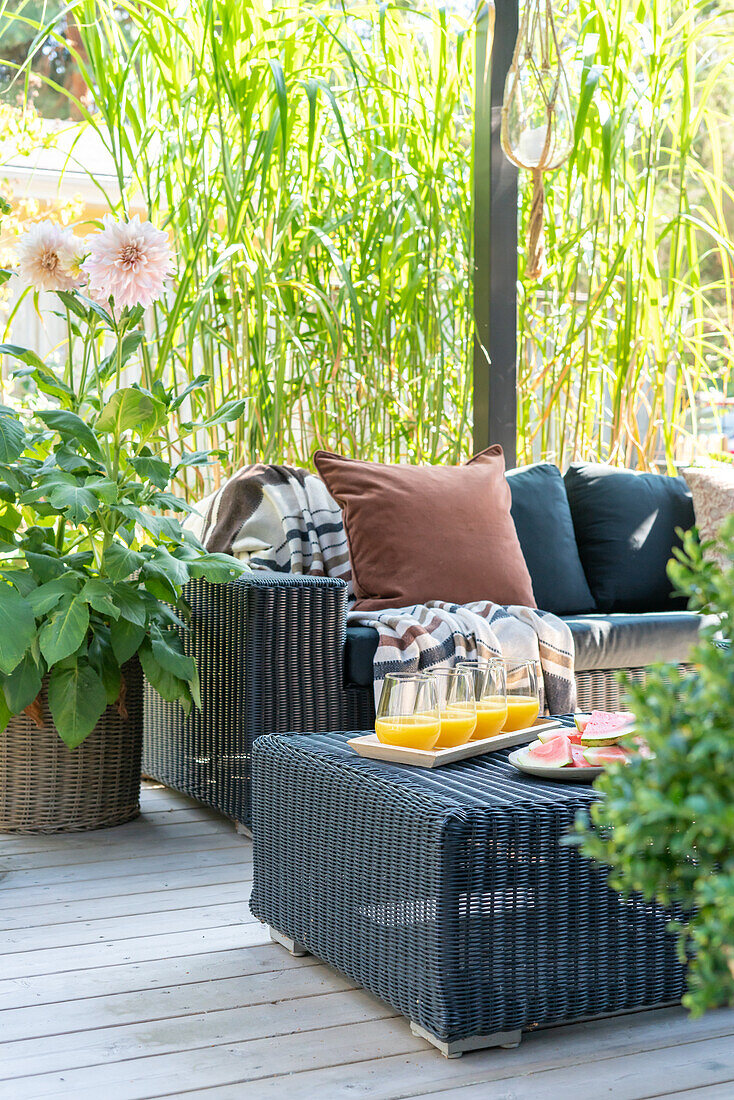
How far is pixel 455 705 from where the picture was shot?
5.83ft

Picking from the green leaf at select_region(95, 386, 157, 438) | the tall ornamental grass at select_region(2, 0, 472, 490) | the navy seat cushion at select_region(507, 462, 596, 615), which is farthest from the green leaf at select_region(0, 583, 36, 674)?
the navy seat cushion at select_region(507, 462, 596, 615)

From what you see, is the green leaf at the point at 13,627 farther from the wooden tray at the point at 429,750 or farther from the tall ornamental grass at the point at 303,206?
the tall ornamental grass at the point at 303,206

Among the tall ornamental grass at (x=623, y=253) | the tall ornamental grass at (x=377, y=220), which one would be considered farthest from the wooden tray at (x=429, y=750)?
the tall ornamental grass at (x=623, y=253)

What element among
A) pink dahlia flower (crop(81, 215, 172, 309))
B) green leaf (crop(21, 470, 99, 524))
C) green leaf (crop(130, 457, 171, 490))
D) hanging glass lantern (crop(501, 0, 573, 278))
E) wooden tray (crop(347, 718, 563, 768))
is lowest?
wooden tray (crop(347, 718, 563, 768))

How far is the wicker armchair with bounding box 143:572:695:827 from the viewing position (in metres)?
2.49

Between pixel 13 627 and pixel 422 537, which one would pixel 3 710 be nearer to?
pixel 13 627

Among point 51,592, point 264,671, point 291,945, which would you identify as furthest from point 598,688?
point 51,592

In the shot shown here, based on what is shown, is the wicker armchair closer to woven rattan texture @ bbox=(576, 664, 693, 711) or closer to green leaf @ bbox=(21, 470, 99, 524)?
green leaf @ bbox=(21, 470, 99, 524)

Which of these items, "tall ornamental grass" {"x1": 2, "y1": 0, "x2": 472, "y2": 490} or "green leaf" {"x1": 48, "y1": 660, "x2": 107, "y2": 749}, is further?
"tall ornamental grass" {"x1": 2, "y1": 0, "x2": 472, "y2": 490}

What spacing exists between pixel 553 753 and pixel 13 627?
108cm

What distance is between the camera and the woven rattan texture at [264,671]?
249 cm

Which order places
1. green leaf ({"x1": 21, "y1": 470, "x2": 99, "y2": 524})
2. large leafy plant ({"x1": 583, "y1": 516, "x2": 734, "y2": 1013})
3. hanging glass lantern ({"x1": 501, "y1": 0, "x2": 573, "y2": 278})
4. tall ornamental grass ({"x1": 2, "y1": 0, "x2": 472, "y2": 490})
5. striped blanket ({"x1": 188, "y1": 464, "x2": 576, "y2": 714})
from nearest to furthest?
large leafy plant ({"x1": 583, "y1": 516, "x2": 734, "y2": 1013}) < green leaf ({"x1": 21, "y1": 470, "x2": 99, "y2": 524}) < striped blanket ({"x1": 188, "y1": 464, "x2": 576, "y2": 714}) < hanging glass lantern ({"x1": 501, "y1": 0, "x2": 573, "y2": 278}) < tall ornamental grass ({"x1": 2, "y1": 0, "x2": 472, "y2": 490})

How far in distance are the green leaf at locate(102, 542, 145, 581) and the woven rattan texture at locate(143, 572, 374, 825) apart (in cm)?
27

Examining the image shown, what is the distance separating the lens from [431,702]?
1.75m
